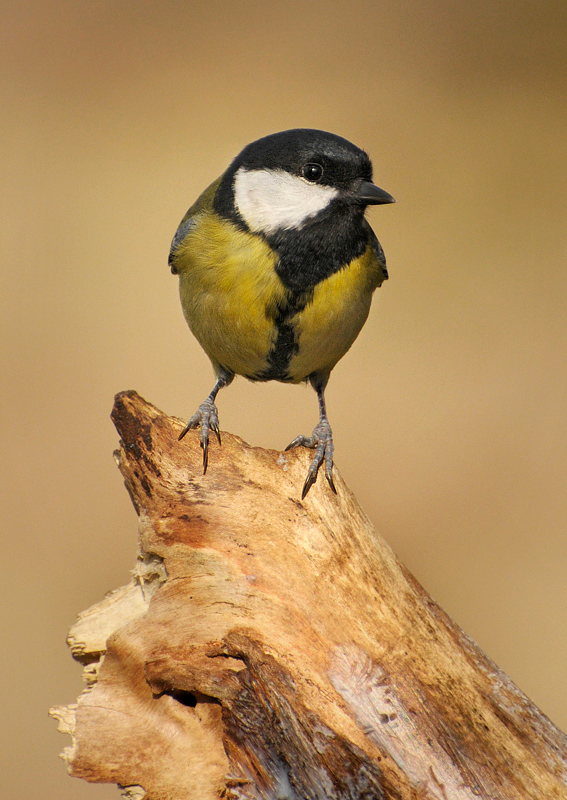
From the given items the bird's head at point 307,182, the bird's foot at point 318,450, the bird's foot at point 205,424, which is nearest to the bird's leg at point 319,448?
the bird's foot at point 318,450

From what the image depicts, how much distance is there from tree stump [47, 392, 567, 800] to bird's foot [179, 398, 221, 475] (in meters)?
0.03

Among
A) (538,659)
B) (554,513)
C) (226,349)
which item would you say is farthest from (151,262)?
(538,659)

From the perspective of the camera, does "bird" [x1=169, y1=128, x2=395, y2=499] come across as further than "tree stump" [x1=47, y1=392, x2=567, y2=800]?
Yes

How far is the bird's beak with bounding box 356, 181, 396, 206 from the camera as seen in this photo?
63.4 inches

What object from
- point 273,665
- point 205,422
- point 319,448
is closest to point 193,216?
point 205,422

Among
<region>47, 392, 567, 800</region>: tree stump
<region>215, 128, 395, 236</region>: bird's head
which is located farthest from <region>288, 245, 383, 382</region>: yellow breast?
<region>47, 392, 567, 800</region>: tree stump

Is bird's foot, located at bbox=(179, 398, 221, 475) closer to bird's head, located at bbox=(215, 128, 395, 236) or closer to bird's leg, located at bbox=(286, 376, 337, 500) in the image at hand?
bird's leg, located at bbox=(286, 376, 337, 500)

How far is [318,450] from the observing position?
1.56 meters

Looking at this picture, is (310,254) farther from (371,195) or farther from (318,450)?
(318,450)

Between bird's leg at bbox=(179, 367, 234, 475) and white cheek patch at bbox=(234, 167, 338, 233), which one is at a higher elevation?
white cheek patch at bbox=(234, 167, 338, 233)

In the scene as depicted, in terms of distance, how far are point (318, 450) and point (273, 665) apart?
50 centimetres

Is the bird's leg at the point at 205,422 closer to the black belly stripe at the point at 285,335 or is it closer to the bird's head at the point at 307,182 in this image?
the black belly stripe at the point at 285,335

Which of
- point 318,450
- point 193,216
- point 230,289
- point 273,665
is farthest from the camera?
point 193,216

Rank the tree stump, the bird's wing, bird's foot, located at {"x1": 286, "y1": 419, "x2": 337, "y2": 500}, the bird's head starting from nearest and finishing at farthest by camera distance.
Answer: the tree stump, bird's foot, located at {"x1": 286, "y1": 419, "x2": 337, "y2": 500}, the bird's head, the bird's wing
